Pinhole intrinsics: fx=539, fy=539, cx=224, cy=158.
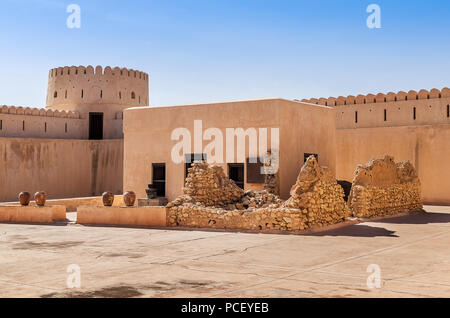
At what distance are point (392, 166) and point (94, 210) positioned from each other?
Result: 8.88 m

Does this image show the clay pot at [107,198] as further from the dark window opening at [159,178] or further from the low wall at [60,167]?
the low wall at [60,167]

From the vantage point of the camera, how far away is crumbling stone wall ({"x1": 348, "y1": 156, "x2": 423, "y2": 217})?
48.0 feet

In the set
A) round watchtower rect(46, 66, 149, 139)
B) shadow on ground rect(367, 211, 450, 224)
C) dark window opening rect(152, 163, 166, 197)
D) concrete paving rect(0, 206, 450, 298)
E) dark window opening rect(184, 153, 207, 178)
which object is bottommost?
concrete paving rect(0, 206, 450, 298)

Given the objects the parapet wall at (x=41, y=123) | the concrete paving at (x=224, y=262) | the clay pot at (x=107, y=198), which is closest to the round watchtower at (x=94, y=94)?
the parapet wall at (x=41, y=123)

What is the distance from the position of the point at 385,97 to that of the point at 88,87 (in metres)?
16.0

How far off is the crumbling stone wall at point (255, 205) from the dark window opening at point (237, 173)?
178cm

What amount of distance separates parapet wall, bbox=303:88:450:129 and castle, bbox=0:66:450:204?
0.04 m

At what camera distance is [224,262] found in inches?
321

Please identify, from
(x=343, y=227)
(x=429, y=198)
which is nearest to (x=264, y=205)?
(x=343, y=227)

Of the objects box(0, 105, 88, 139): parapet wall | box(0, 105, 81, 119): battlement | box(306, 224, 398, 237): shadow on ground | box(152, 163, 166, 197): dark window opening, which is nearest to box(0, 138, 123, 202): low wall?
box(0, 105, 88, 139): parapet wall

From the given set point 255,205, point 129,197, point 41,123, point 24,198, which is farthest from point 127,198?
point 41,123

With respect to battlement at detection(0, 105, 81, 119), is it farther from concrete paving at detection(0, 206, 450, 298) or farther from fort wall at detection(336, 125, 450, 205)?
fort wall at detection(336, 125, 450, 205)

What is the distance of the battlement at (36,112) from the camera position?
1000 inches

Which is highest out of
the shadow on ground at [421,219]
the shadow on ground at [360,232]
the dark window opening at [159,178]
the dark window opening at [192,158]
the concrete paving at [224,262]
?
the dark window opening at [192,158]
